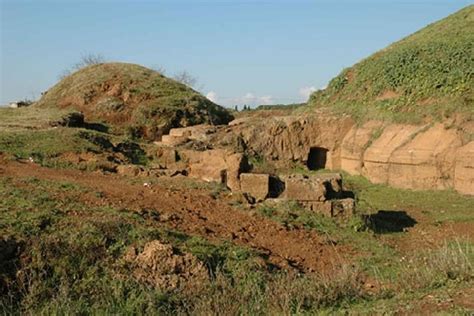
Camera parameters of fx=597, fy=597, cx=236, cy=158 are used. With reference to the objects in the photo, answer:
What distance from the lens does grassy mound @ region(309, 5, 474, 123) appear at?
1576 centimetres

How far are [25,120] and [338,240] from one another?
1085 cm

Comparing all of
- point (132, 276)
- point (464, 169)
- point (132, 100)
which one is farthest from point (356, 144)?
point (132, 276)

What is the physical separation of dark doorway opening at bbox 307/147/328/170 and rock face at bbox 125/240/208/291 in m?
12.3

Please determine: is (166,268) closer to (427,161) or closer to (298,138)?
(427,161)

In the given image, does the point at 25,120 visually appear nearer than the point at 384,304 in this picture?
No

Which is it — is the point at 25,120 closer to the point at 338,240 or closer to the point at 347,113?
the point at 347,113

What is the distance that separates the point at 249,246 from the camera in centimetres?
763

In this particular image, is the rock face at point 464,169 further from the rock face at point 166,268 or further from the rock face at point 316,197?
the rock face at point 166,268

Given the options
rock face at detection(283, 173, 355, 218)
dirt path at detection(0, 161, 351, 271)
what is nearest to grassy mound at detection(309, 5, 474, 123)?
rock face at detection(283, 173, 355, 218)

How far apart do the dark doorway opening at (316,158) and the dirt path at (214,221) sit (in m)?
9.40

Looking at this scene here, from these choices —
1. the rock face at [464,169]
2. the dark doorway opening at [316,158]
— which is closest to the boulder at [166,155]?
the dark doorway opening at [316,158]

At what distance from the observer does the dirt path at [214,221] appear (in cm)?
773

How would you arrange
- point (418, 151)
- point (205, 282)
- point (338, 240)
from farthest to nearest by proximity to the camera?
point (418, 151) → point (338, 240) → point (205, 282)

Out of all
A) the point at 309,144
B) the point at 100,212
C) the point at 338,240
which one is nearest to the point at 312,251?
the point at 338,240
